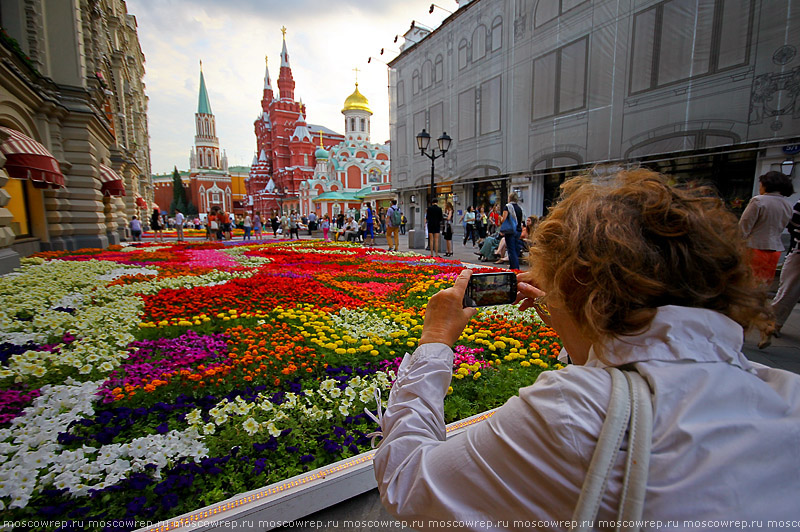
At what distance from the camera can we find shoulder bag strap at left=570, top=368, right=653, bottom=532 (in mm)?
625

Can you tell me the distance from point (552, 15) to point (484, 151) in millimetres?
7036

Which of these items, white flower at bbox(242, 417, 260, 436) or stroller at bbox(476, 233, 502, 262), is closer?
white flower at bbox(242, 417, 260, 436)

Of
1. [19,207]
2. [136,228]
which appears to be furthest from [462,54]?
[19,207]

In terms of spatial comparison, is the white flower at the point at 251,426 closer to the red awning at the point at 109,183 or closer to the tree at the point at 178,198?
the red awning at the point at 109,183

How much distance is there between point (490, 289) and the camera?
4.85ft

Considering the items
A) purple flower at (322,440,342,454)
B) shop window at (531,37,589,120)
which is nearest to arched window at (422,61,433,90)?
shop window at (531,37,589,120)

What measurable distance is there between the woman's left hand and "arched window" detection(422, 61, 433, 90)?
27771 millimetres

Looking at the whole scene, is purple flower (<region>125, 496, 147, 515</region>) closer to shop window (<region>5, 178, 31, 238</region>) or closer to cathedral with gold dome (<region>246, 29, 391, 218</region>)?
shop window (<region>5, 178, 31, 238</region>)

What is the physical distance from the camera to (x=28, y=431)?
2262 mm

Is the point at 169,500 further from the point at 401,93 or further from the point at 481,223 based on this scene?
the point at 401,93

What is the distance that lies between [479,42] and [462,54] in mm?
1497

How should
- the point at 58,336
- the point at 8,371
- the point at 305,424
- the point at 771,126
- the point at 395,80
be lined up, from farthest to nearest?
the point at 395,80 < the point at 771,126 < the point at 58,336 < the point at 8,371 < the point at 305,424

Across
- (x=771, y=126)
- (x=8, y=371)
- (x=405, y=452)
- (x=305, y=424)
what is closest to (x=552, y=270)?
(x=405, y=452)

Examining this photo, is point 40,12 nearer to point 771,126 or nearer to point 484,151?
point 484,151
